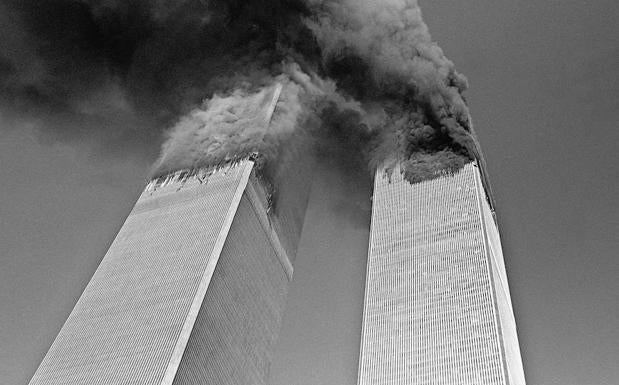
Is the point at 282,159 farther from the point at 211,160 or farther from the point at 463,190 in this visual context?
the point at 463,190

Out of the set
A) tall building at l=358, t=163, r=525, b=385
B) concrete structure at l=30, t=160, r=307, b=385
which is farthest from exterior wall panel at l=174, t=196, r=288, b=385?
tall building at l=358, t=163, r=525, b=385

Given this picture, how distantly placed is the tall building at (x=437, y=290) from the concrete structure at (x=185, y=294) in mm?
10036

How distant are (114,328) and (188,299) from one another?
595 centimetres

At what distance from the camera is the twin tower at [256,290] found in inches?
1698

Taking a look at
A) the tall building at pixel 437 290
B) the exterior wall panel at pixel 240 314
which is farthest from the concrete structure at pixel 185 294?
the tall building at pixel 437 290

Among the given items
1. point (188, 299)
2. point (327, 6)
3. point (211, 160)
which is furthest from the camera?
point (211, 160)

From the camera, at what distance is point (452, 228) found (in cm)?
6306

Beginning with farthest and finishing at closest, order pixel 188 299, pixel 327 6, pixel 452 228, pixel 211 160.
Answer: pixel 452 228, pixel 211 160, pixel 327 6, pixel 188 299

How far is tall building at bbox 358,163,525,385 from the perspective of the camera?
2052 inches

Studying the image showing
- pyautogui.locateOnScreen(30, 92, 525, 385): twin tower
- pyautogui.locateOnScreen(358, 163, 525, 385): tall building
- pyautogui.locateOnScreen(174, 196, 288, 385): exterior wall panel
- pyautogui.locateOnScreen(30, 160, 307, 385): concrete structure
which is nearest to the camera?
pyautogui.locateOnScreen(30, 160, 307, 385): concrete structure

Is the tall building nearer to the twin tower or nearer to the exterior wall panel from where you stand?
the twin tower

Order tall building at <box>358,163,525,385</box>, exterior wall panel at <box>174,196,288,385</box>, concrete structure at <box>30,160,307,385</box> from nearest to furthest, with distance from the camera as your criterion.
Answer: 1. concrete structure at <box>30,160,307,385</box>
2. exterior wall panel at <box>174,196,288,385</box>
3. tall building at <box>358,163,525,385</box>

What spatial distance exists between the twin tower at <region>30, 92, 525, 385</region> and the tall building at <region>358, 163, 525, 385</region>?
0.13 meters

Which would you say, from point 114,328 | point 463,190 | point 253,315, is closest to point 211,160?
point 253,315
